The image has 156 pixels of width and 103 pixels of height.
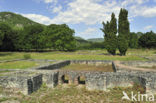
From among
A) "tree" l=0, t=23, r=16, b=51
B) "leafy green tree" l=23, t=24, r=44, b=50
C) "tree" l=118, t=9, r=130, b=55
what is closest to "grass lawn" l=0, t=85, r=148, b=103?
"tree" l=118, t=9, r=130, b=55

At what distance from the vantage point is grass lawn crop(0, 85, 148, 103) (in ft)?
26.2

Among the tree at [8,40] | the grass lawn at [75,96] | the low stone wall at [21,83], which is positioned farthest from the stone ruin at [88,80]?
the tree at [8,40]

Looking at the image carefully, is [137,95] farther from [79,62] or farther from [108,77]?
[79,62]

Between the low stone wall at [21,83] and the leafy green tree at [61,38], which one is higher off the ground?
the leafy green tree at [61,38]

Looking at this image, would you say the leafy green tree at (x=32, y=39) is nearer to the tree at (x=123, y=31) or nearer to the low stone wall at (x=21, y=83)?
the tree at (x=123, y=31)

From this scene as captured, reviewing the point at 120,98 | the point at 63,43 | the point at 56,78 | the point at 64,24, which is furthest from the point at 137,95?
the point at 64,24

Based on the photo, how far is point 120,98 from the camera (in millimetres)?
8234

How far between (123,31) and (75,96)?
26.0 meters

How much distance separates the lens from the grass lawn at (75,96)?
8.00 meters

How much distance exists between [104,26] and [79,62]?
15433 mm

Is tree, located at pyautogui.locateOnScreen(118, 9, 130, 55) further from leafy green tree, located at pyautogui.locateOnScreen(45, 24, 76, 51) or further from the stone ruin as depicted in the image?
the stone ruin

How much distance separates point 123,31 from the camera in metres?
30.3

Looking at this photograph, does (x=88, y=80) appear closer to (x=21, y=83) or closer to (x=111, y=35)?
(x=21, y=83)

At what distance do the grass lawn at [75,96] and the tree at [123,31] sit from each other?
853 inches
